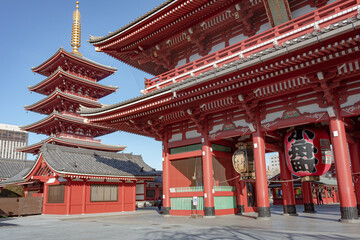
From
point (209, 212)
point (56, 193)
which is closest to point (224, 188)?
point (209, 212)

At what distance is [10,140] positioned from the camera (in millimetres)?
145000

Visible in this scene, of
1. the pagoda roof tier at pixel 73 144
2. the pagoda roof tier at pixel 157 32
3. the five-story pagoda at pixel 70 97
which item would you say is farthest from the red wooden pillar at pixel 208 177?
the pagoda roof tier at pixel 73 144

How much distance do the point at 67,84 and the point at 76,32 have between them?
10016mm

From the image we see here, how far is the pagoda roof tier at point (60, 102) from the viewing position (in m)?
37.6

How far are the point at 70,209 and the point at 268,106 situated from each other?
17.1 metres

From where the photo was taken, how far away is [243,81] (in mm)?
12562

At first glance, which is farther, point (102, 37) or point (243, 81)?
point (102, 37)

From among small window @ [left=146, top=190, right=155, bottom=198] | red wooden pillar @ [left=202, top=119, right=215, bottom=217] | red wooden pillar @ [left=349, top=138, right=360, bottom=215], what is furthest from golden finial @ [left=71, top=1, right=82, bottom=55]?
red wooden pillar @ [left=349, top=138, right=360, bottom=215]

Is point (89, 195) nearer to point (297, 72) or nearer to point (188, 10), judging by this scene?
point (188, 10)

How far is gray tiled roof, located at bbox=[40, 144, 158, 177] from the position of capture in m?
23.1

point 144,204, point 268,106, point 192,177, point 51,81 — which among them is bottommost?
point 144,204

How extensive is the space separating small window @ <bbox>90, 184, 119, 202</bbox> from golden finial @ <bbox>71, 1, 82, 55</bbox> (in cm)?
2483

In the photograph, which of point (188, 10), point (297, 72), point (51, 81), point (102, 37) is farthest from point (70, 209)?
point (51, 81)

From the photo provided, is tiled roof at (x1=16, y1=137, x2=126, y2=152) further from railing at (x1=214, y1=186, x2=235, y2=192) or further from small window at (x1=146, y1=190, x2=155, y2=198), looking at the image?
railing at (x1=214, y1=186, x2=235, y2=192)
